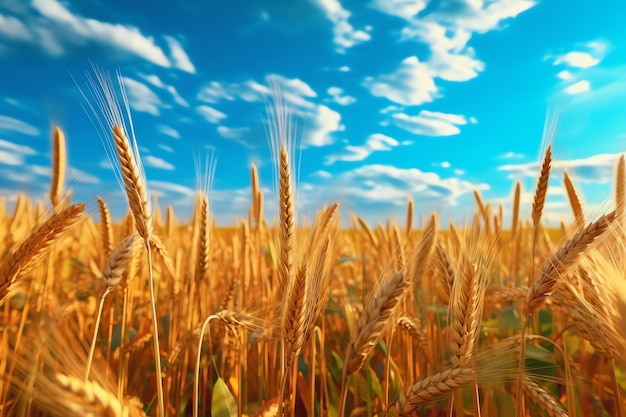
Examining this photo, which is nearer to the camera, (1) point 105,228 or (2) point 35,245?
(2) point 35,245

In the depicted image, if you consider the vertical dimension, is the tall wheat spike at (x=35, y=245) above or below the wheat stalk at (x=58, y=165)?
below

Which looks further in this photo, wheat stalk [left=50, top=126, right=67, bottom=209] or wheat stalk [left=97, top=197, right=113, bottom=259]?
wheat stalk [left=50, top=126, right=67, bottom=209]

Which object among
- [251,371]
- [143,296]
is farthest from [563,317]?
[143,296]

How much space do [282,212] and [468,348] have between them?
0.66 meters

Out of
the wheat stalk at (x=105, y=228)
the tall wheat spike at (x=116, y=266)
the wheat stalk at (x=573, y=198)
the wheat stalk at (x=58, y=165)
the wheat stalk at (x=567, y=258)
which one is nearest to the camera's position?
the wheat stalk at (x=567, y=258)

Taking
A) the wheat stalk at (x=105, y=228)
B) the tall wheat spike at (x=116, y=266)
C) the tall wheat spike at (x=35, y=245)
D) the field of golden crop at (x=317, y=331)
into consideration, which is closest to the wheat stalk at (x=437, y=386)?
the field of golden crop at (x=317, y=331)

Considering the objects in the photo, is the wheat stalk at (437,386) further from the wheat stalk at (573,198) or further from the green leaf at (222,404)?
the wheat stalk at (573,198)

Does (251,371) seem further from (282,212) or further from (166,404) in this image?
(282,212)

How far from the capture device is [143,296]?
11.3ft

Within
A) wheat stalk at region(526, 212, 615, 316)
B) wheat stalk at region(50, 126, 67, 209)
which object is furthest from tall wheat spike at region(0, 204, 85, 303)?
wheat stalk at region(526, 212, 615, 316)

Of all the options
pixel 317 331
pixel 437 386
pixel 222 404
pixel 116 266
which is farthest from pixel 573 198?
pixel 116 266

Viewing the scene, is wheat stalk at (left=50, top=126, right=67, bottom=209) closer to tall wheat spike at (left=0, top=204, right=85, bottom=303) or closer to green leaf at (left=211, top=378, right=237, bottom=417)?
tall wheat spike at (left=0, top=204, right=85, bottom=303)

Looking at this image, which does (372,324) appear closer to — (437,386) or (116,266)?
(437,386)

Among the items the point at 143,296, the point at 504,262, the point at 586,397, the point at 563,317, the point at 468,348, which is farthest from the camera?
the point at 504,262
